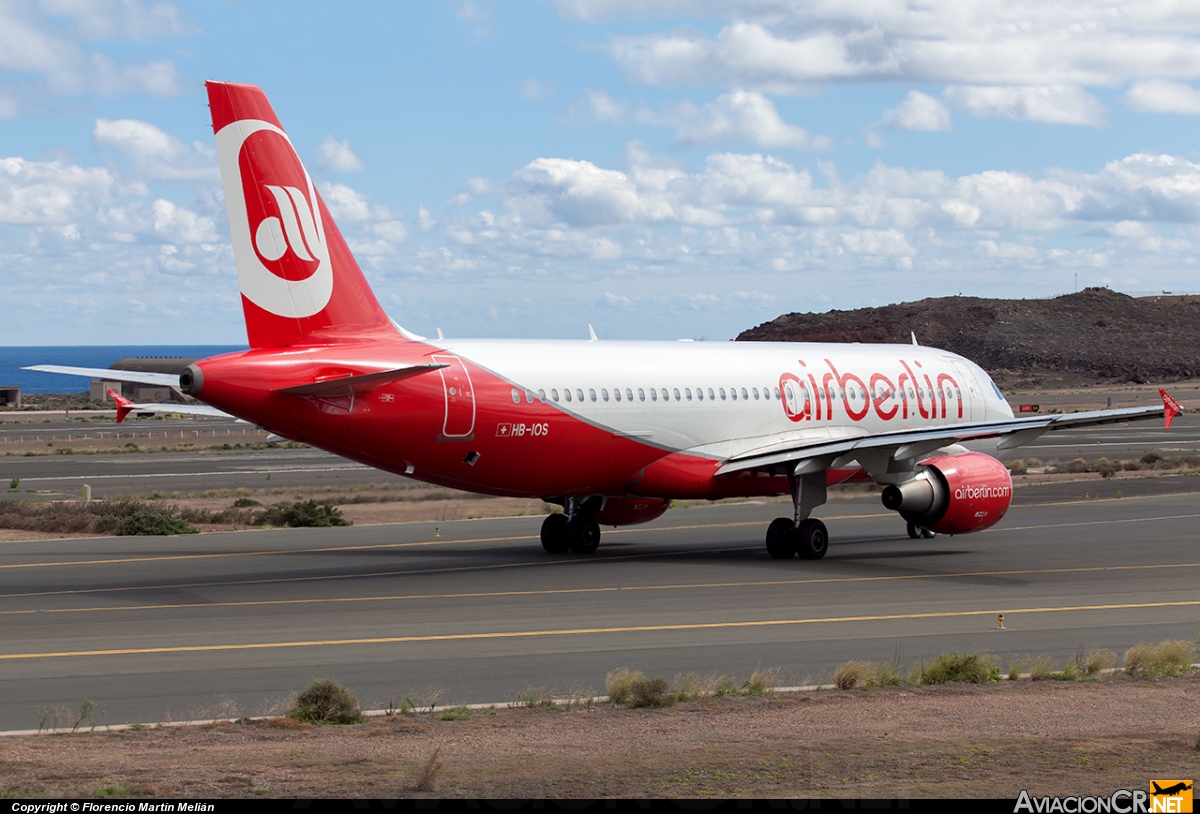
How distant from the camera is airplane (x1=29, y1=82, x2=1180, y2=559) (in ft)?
72.2

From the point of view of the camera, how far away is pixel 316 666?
15562 millimetres

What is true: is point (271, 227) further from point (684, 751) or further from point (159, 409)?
point (684, 751)

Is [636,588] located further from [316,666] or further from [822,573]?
[316,666]

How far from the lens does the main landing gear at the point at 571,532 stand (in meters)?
28.2

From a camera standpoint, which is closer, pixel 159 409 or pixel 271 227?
pixel 271 227

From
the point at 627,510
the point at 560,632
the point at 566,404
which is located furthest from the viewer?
the point at 627,510

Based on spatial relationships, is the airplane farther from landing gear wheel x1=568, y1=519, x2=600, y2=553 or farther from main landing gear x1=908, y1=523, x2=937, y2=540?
main landing gear x1=908, y1=523, x2=937, y2=540

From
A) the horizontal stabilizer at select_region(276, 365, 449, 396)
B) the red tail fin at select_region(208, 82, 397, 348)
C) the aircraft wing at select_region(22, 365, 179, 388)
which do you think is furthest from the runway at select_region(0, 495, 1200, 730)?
the red tail fin at select_region(208, 82, 397, 348)

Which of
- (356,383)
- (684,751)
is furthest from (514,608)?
(684,751)

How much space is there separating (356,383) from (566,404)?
189 inches

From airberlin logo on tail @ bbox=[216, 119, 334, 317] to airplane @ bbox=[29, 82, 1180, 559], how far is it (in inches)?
1.1

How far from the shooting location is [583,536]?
2828 cm

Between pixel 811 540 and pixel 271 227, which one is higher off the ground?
pixel 271 227

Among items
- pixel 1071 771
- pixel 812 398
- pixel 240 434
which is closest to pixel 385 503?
pixel 812 398
